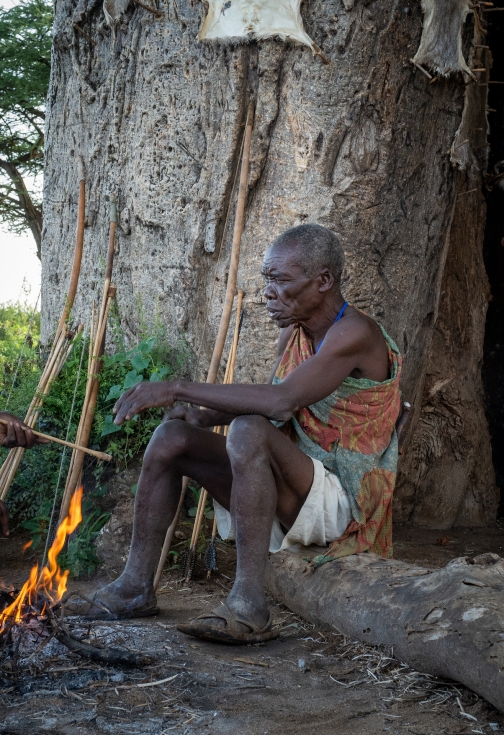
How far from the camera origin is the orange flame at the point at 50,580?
2.36m

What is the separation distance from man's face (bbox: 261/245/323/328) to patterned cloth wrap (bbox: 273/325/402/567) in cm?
19

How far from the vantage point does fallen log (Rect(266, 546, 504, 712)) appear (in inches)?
81.1

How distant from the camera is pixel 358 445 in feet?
9.53

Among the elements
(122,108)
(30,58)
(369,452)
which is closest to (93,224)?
(122,108)

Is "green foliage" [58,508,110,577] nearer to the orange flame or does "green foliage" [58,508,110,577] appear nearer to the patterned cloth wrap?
the orange flame

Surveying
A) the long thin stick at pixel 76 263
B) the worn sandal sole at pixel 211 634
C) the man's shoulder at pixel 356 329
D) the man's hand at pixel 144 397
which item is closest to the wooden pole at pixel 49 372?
the long thin stick at pixel 76 263

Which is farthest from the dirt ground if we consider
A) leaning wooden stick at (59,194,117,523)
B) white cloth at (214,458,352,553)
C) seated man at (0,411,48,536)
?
leaning wooden stick at (59,194,117,523)

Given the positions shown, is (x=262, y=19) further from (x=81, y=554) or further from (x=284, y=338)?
(x=81, y=554)

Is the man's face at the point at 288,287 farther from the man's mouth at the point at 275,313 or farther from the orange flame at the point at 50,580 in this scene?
the orange flame at the point at 50,580

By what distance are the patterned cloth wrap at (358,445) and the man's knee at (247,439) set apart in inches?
14.2

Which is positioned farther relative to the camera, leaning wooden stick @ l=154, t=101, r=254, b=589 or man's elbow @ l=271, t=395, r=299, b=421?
leaning wooden stick @ l=154, t=101, r=254, b=589

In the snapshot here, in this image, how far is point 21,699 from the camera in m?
2.03

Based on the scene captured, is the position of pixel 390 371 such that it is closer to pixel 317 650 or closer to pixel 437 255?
pixel 317 650

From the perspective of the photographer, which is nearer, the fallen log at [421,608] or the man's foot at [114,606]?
the fallen log at [421,608]
